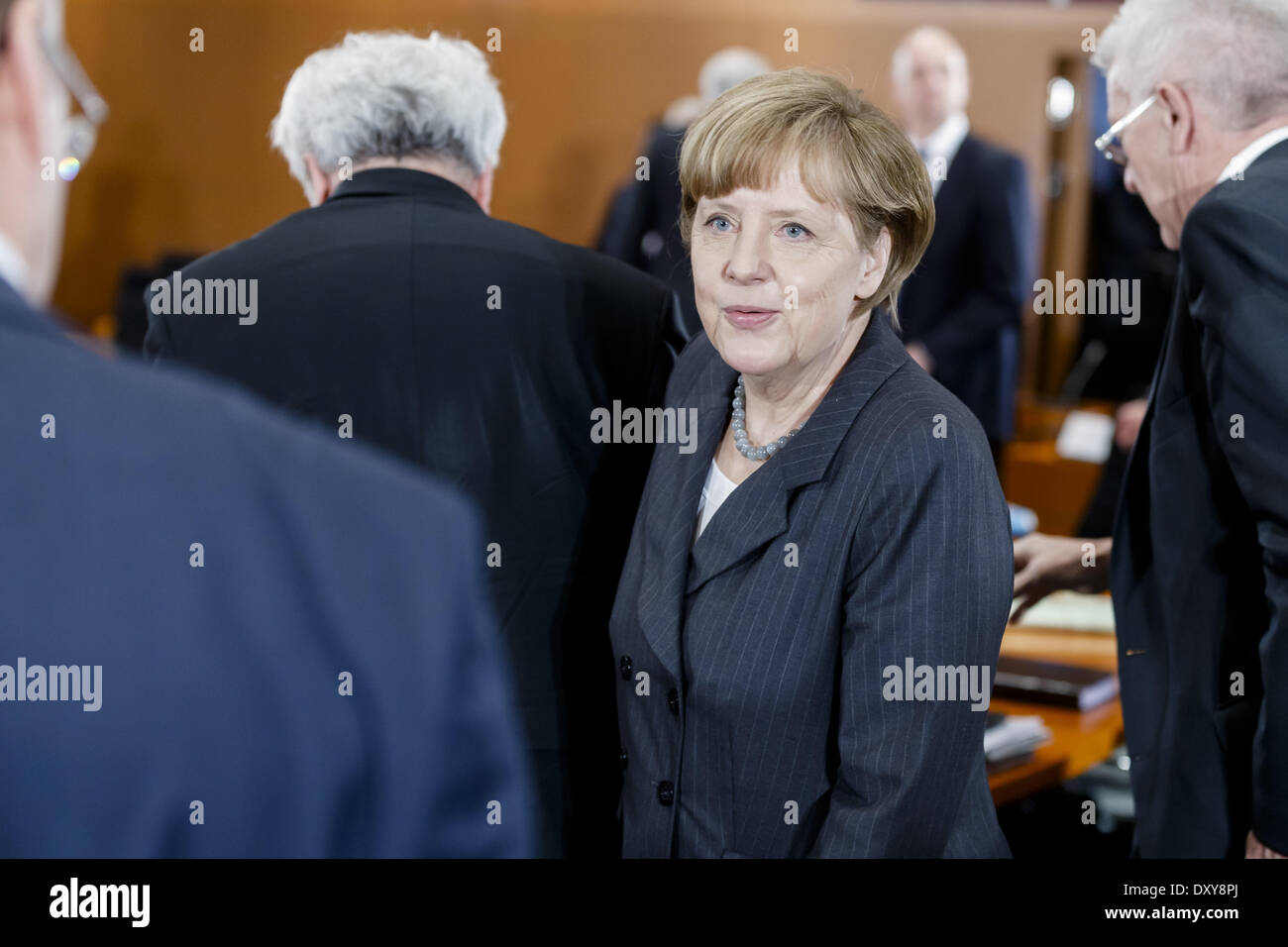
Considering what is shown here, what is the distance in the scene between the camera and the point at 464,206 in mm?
1832

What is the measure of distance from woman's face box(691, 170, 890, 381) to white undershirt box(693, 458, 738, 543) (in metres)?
0.15

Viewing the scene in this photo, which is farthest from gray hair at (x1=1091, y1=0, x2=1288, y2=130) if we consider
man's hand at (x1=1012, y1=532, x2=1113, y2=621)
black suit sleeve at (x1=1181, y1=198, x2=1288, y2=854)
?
man's hand at (x1=1012, y1=532, x2=1113, y2=621)

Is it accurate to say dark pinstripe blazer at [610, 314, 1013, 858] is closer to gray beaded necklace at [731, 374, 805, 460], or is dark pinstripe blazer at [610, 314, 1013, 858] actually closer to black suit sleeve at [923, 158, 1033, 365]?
gray beaded necklace at [731, 374, 805, 460]

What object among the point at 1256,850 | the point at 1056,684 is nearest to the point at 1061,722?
the point at 1056,684

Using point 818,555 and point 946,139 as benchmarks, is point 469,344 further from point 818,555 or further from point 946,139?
point 946,139

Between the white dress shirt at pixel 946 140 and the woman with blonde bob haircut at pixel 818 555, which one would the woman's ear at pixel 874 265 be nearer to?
the woman with blonde bob haircut at pixel 818 555

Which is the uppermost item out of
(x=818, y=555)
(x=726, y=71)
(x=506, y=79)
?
(x=506, y=79)

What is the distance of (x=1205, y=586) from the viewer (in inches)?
71.0

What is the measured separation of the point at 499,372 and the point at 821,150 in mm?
564

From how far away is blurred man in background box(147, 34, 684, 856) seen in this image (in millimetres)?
1761

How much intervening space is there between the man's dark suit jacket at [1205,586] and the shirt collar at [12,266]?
1419 millimetres
